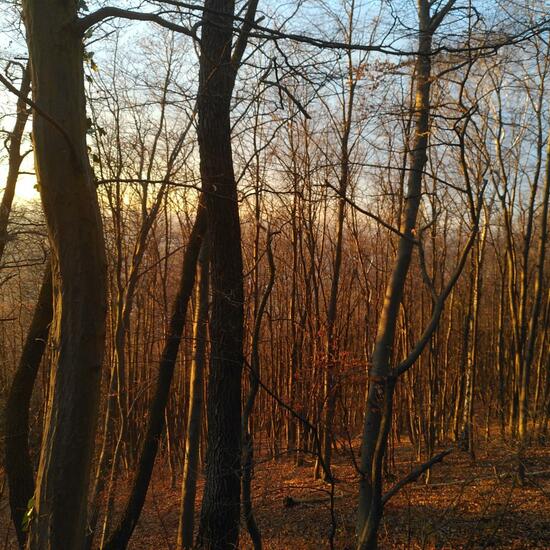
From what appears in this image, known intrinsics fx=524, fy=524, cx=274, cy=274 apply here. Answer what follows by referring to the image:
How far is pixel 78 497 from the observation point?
266 centimetres

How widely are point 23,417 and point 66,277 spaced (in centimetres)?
491

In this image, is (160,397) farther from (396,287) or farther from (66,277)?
(66,277)

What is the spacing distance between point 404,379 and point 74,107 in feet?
33.8

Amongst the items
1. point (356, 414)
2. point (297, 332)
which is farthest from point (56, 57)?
point (356, 414)

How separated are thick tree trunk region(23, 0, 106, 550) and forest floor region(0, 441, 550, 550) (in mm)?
2486

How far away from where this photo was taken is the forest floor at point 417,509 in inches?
236

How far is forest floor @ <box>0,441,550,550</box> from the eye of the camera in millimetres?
5984

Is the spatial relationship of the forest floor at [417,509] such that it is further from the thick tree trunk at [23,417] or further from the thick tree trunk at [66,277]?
the thick tree trunk at [66,277]

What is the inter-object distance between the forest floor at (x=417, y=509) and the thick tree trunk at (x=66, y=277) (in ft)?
8.16

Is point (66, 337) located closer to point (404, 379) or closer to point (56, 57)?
point (56, 57)

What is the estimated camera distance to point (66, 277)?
2.69 meters

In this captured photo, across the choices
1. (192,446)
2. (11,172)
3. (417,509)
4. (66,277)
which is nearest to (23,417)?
(192,446)

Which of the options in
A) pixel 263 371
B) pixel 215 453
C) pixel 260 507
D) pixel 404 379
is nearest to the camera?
pixel 215 453

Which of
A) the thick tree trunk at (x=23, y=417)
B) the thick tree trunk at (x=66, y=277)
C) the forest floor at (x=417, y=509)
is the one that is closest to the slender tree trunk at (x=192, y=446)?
the forest floor at (x=417, y=509)
